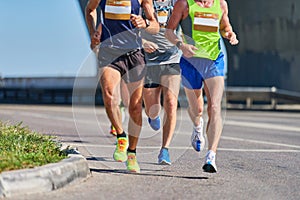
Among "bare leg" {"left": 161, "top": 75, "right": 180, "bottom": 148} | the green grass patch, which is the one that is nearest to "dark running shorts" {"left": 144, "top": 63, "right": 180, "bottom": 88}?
"bare leg" {"left": 161, "top": 75, "right": 180, "bottom": 148}

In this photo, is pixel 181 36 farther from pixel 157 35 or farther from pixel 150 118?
pixel 150 118

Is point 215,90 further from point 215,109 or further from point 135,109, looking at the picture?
point 135,109

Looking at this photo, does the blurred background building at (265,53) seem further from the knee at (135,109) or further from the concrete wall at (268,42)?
the knee at (135,109)

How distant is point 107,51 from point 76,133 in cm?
557

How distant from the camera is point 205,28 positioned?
671 centimetres

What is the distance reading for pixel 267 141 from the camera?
10.8 metres

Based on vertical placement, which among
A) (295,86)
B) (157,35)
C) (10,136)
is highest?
(157,35)

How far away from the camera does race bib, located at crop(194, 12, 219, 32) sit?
21.9 feet

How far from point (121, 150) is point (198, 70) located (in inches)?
45.2

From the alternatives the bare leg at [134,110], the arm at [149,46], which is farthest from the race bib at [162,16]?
the bare leg at [134,110]

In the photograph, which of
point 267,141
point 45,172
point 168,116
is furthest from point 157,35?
point 267,141

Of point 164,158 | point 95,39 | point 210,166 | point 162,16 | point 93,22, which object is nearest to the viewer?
point 210,166

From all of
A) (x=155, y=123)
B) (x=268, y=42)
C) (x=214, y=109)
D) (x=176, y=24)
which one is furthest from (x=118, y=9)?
(x=268, y=42)

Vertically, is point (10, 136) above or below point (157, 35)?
below
